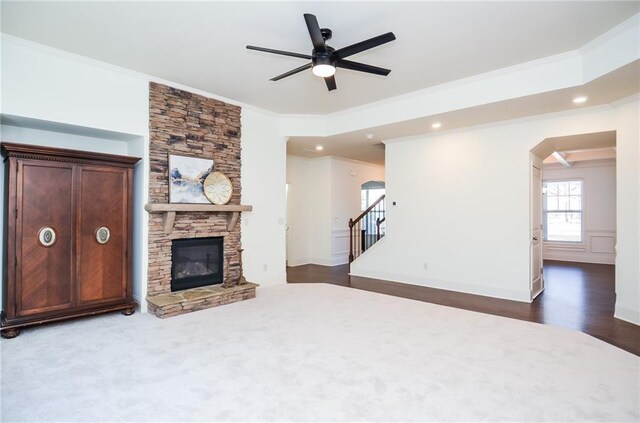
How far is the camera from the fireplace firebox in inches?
189

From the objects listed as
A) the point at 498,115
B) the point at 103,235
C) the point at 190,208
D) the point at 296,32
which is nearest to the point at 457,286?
the point at 498,115

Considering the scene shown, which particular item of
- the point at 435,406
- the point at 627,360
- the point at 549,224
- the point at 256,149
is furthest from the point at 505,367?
the point at 549,224

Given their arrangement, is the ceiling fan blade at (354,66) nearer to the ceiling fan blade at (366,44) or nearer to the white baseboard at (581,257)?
the ceiling fan blade at (366,44)

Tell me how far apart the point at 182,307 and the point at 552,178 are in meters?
10.4

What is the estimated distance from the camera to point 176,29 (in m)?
3.36

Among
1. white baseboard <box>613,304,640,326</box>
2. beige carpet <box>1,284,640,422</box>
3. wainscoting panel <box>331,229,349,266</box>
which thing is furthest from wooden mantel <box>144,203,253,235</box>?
white baseboard <box>613,304,640,326</box>

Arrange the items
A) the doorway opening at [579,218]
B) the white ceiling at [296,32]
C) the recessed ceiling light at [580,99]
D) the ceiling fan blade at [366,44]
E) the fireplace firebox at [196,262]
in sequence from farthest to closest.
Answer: the doorway opening at [579,218], the fireplace firebox at [196,262], the recessed ceiling light at [580,99], the white ceiling at [296,32], the ceiling fan blade at [366,44]

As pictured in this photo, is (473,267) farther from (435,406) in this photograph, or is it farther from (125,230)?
(125,230)

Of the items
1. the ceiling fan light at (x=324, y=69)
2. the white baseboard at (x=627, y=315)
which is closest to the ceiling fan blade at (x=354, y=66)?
the ceiling fan light at (x=324, y=69)

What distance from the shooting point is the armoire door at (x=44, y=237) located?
353 centimetres

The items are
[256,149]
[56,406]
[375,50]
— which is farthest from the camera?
[256,149]

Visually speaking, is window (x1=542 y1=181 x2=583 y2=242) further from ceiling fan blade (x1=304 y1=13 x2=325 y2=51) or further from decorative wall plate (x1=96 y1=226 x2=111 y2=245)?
decorative wall plate (x1=96 y1=226 x2=111 y2=245)

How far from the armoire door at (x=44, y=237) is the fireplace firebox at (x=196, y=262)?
49.1 inches

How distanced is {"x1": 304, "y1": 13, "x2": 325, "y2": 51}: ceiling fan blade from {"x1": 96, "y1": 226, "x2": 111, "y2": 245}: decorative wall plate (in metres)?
3.28
